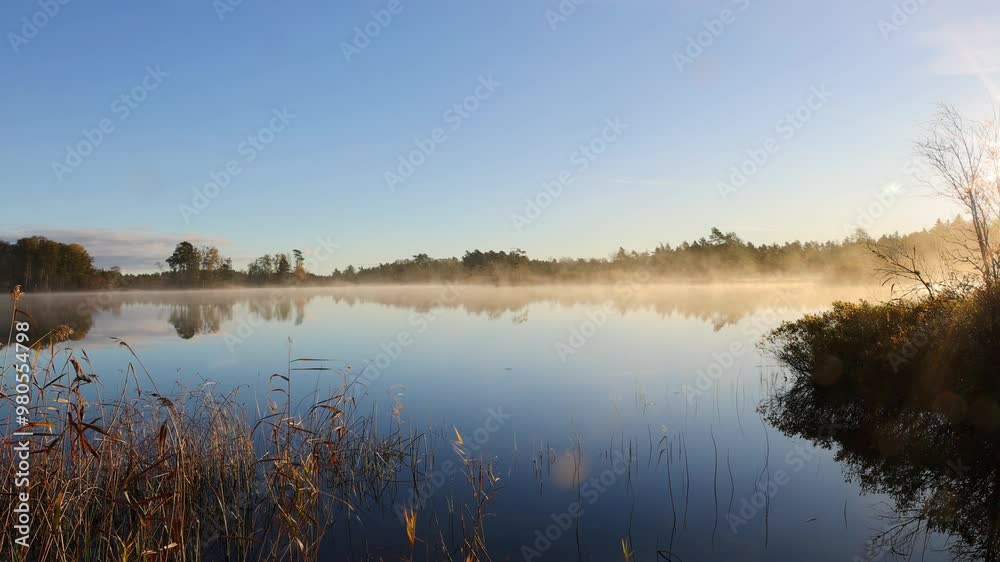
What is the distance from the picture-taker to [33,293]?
6253cm

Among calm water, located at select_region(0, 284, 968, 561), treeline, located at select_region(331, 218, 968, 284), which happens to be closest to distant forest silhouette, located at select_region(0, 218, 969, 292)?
treeline, located at select_region(331, 218, 968, 284)

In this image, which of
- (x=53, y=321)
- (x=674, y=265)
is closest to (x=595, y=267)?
(x=674, y=265)

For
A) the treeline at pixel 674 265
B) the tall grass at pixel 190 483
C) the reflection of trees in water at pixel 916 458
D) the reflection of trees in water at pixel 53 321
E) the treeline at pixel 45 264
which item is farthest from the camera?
the treeline at pixel 674 265

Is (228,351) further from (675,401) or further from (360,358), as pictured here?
(675,401)

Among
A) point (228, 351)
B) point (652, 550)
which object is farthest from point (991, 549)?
point (228, 351)

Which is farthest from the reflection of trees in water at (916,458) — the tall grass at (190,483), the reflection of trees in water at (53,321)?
the reflection of trees in water at (53,321)

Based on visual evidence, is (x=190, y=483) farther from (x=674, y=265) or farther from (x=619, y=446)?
(x=674, y=265)

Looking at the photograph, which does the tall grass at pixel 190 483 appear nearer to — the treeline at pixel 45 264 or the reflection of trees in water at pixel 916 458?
the reflection of trees in water at pixel 916 458

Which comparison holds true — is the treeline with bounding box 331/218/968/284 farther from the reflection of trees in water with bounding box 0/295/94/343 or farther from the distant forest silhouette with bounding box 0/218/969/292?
the reflection of trees in water with bounding box 0/295/94/343

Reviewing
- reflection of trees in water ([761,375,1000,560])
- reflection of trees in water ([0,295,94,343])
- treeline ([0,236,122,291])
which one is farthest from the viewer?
treeline ([0,236,122,291])

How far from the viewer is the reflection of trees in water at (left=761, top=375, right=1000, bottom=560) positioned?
529cm

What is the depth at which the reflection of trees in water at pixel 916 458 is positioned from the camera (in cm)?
529

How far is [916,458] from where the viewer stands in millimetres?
7215

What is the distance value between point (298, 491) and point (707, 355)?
14.9 meters
